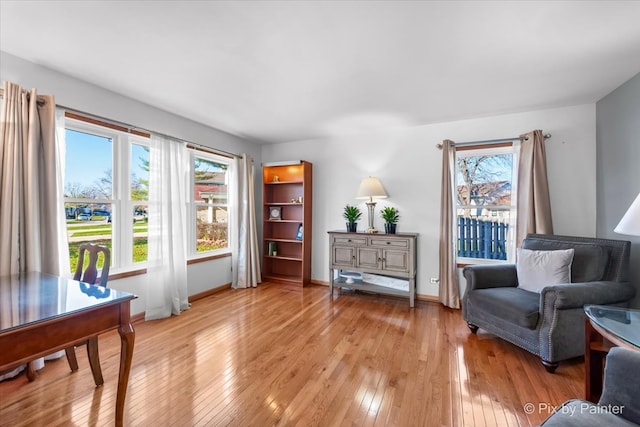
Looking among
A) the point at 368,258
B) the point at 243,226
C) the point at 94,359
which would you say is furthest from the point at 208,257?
the point at 368,258

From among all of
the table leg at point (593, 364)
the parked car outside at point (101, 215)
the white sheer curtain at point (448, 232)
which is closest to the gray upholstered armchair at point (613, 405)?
the table leg at point (593, 364)

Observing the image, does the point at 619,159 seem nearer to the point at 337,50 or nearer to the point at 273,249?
the point at 337,50

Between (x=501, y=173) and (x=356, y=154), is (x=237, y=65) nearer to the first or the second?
(x=356, y=154)

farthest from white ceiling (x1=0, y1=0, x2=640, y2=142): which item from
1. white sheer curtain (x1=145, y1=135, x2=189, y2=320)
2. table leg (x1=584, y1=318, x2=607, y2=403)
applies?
table leg (x1=584, y1=318, x2=607, y2=403)

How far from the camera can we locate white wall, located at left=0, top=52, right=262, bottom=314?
2246 mm

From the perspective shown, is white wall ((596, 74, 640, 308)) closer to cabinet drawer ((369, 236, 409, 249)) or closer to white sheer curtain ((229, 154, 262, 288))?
cabinet drawer ((369, 236, 409, 249))

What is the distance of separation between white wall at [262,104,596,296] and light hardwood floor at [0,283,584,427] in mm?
1502

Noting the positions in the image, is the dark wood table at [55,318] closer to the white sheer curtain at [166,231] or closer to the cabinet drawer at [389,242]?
the white sheer curtain at [166,231]

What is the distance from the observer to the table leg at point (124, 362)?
1.45 meters

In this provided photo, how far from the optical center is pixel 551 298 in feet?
6.81

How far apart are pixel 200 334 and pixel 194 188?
77.8 inches

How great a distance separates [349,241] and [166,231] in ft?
7.57

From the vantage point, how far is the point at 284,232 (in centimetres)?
486

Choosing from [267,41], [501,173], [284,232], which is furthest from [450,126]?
[284,232]
